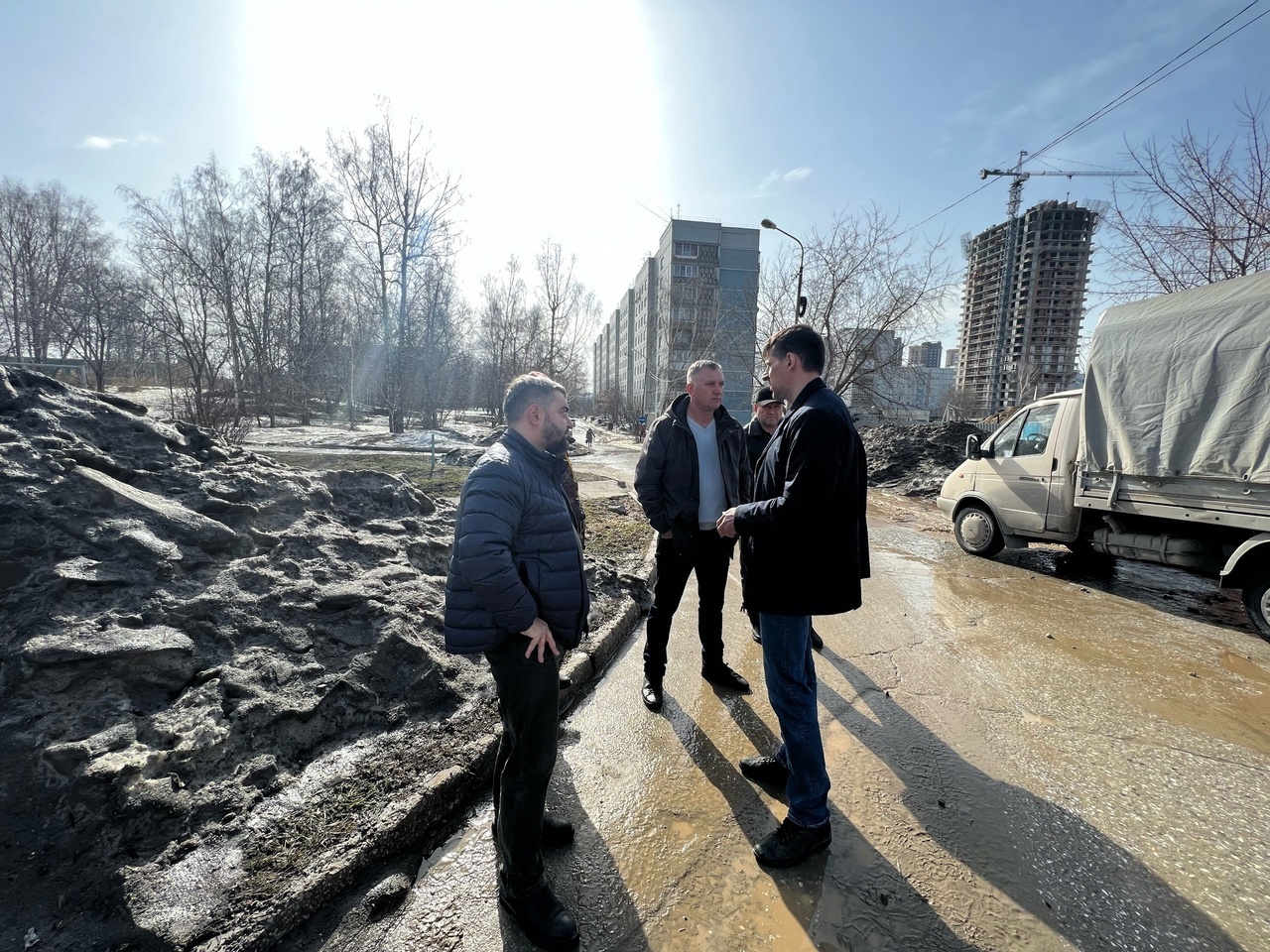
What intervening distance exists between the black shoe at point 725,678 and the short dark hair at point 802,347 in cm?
235

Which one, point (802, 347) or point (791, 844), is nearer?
point (791, 844)

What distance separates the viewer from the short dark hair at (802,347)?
7.68ft

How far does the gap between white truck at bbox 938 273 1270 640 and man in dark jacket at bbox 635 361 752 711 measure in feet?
16.5

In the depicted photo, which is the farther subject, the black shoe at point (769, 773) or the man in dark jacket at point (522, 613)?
the black shoe at point (769, 773)

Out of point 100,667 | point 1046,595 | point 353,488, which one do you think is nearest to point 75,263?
point 353,488

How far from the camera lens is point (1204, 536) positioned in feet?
17.7

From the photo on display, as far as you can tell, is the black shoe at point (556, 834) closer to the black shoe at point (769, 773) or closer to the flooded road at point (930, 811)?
the flooded road at point (930, 811)

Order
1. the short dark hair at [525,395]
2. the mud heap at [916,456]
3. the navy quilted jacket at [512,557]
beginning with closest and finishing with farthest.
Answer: the navy quilted jacket at [512,557], the short dark hair at [525,395], the mud heap at [916,456]

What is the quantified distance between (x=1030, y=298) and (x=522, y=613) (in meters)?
51.0

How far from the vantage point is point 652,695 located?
137 inches

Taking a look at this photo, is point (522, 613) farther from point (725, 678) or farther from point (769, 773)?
point (725, 678)

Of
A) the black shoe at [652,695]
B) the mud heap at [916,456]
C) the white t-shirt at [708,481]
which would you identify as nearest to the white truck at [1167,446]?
the white t-shirt at [708,481]

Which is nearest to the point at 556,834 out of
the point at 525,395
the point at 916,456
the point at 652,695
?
the point at 652,695

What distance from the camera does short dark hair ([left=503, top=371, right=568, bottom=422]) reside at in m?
2.02
